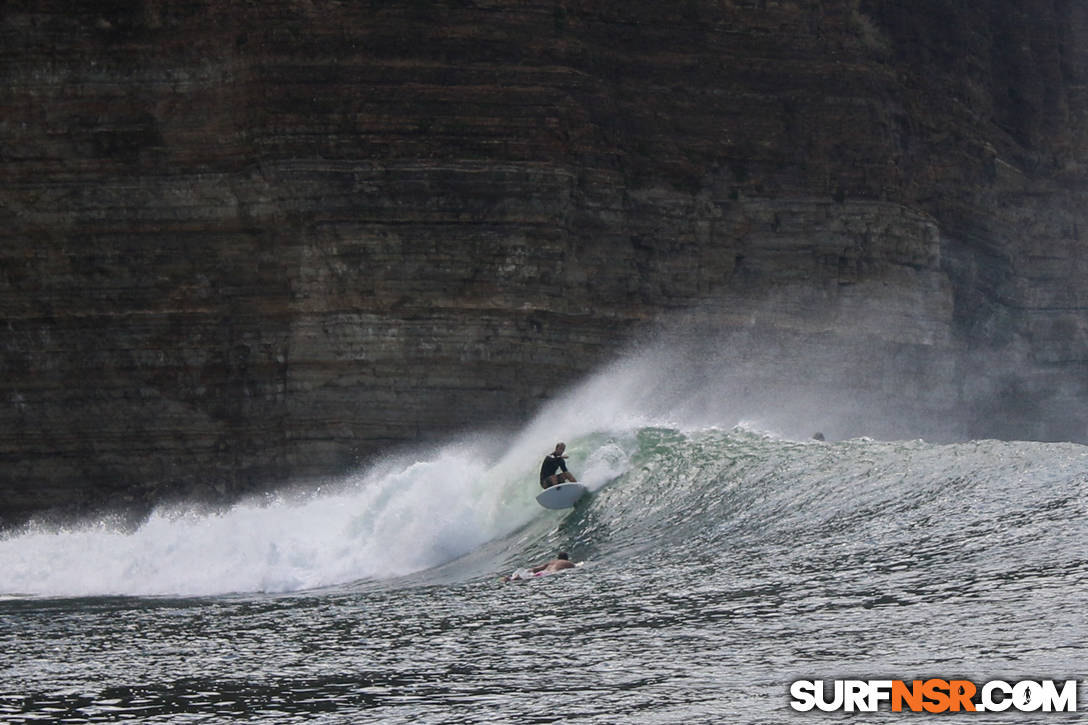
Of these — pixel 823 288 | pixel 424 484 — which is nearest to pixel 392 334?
pixel 424 484

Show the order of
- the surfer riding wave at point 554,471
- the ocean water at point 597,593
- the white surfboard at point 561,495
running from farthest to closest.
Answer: the surfer riding wave at point 554,471 < the white surfboard at point 561,495 < the ocean water at point 597,593

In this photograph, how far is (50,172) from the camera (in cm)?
2995

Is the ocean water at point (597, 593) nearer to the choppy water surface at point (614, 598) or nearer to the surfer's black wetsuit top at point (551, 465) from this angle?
the choppy water surface at point (614, 598)

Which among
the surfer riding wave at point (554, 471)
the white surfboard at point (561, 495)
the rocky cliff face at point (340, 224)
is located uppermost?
the rocky cliff face at point (340, 224)

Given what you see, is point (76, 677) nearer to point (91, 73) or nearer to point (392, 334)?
point (392, 334)

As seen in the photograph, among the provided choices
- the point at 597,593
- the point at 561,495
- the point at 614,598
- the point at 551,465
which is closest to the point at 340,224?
the point at 551,465

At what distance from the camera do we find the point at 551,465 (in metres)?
24.0

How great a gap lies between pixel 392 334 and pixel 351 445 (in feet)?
6.60

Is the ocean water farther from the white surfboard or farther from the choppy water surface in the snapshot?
the white surfboard

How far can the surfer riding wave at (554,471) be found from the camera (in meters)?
23.8

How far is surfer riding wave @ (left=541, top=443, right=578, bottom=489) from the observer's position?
23.8 m

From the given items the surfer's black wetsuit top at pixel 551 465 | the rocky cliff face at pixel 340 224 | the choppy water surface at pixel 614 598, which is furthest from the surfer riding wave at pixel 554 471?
the rocky cliff face at pixel 340 224

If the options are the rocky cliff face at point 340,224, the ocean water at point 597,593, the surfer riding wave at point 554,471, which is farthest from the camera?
the rocky cliff face at point 340,224

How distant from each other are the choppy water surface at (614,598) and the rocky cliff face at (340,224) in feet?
11.6
